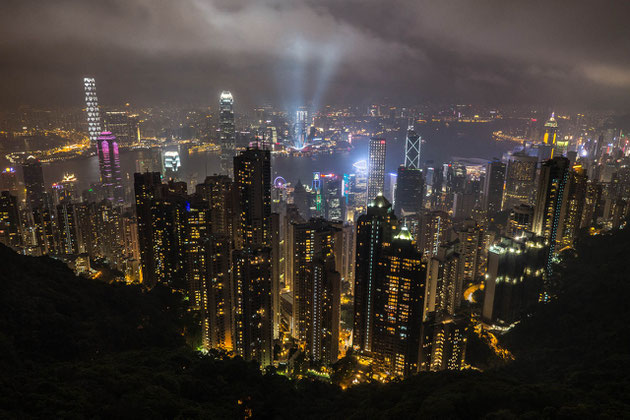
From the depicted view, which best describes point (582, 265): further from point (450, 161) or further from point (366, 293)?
point (450, 161)

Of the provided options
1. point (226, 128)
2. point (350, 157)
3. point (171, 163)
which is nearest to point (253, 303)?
point (171, 163)

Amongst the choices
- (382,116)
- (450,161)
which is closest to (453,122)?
(450,161)

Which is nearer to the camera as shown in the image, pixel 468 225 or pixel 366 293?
pixel 366 293

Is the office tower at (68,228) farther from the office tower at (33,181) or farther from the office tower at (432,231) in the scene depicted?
the office tower at (432,231)

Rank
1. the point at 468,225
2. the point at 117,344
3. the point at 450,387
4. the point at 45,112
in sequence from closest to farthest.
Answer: the point at 450,387, the point at 117,344, the point at 468,225, the point at 45,112

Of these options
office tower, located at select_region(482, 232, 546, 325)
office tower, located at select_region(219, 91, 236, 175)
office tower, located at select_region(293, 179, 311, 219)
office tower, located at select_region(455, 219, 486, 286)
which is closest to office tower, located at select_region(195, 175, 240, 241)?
office tower, located at select_region(293, 179, 311, 219)

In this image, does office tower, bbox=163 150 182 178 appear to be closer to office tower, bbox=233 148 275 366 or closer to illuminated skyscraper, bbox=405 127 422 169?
illuminated skyscraper, bbox=405 127 422 169
